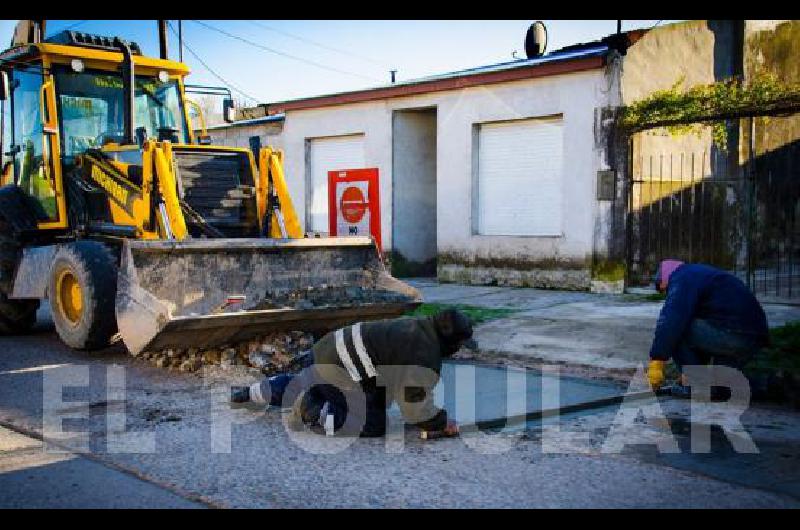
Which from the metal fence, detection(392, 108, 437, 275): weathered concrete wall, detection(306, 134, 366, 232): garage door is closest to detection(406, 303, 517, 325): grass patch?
the metal fence

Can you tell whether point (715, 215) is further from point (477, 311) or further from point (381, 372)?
point (381, 372)

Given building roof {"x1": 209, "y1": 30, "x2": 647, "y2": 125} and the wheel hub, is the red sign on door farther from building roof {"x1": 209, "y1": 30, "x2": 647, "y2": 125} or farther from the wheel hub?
building roof {"x1": 209, "y1": 30, "x2": 647, "y2": 125}

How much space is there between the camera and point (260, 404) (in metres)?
6.72

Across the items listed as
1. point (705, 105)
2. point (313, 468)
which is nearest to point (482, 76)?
point (705, 105)

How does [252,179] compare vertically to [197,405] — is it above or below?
above

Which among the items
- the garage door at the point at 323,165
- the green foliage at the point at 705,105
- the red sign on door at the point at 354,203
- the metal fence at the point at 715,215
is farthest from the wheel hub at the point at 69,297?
the garage door at the point at 323,165

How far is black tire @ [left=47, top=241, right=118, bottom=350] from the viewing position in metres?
8.53

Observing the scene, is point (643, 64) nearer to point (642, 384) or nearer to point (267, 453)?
point (642, 384)

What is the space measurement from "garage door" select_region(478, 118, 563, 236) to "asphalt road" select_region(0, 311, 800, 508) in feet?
27.2

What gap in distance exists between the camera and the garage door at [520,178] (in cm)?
1450

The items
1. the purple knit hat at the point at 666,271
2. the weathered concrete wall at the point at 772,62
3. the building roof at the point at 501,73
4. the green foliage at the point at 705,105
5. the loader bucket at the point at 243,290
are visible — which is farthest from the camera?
the weathered concrete wall at the point at 772,62

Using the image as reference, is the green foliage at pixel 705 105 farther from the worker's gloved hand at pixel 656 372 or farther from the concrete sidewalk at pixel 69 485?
the concrete sidewalk at pixel 69 485

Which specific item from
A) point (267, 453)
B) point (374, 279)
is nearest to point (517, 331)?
point (374, 279)
